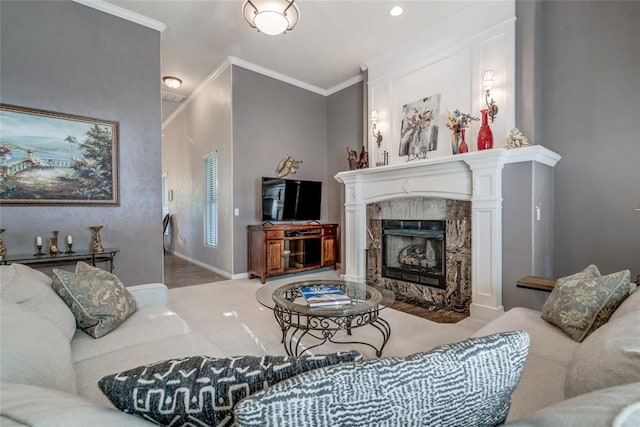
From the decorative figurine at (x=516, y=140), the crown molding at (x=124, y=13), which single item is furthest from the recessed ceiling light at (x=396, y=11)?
the crown molding at (x=124, y=13)

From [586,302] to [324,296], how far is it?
5.08 ft

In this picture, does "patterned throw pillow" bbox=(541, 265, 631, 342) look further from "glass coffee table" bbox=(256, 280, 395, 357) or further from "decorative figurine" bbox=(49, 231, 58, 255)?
"decorative figurine" bbox=(49, 231, 58, 255)

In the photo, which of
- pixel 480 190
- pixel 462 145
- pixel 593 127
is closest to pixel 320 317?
pixel 480 190

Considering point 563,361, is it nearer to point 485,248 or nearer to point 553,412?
point 553,412

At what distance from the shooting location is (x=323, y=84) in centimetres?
561

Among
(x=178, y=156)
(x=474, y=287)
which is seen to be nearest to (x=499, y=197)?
(x=474, y=287)

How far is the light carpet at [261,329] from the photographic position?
2354 mm

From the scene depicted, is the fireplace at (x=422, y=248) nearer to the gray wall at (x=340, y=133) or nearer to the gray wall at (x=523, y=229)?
the gray wall at (x=523, y=229)

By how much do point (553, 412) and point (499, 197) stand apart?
2757 millimetres

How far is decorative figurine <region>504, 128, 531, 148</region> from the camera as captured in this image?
9.37ft

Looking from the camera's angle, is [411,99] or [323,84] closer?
[411,99]

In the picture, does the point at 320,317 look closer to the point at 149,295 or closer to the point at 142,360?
the point at 142,360

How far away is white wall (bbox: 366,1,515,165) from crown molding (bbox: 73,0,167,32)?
10.00 ft

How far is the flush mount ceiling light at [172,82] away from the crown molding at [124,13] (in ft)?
5.31
